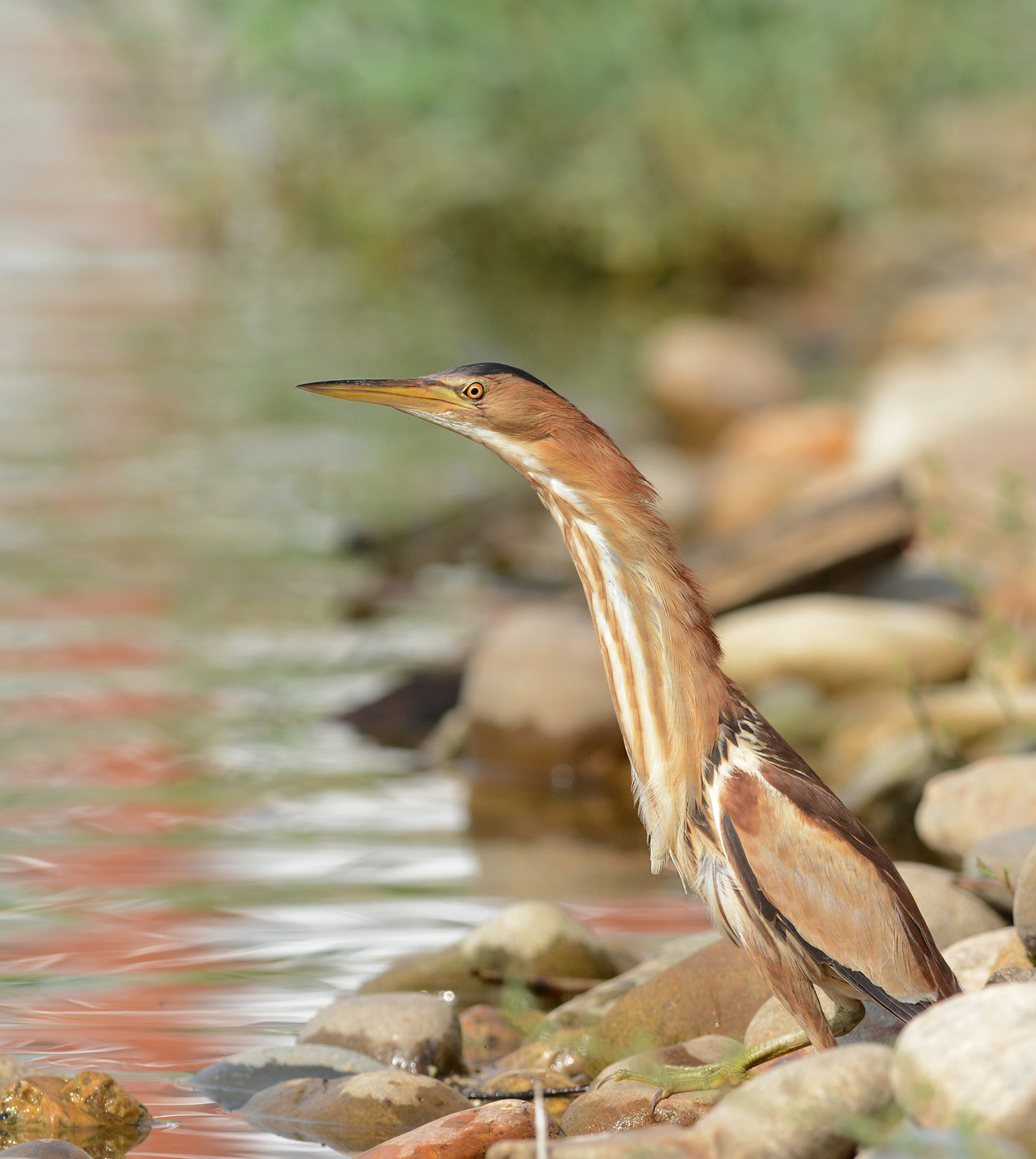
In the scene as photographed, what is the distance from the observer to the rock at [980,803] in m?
4.34

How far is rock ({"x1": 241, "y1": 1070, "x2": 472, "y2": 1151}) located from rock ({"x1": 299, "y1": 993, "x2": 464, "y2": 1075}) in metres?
0.23

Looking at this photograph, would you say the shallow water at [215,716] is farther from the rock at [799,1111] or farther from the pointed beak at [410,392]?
the pointed beak at [410,392]

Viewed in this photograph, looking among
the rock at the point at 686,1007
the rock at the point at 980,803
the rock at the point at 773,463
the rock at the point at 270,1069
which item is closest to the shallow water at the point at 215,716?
the rock at the point at 270,1069

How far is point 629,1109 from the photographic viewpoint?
330cm

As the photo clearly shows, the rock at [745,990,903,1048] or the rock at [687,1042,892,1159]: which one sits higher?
the rock at [745,990,903,1048]

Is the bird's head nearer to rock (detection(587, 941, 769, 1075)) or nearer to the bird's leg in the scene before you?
the bird's leg

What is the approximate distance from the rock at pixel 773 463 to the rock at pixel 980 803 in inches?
221

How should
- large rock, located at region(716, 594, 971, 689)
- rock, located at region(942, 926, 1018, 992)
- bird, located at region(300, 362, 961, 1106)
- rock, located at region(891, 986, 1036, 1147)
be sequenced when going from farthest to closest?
large rock, located at region(716, 594, 971, 689), rock, located at region(942, 926, 1018, 992), bird, located at region(300, 362, 961, 1106), rock, located at region(891, 986, 1036, 1147)

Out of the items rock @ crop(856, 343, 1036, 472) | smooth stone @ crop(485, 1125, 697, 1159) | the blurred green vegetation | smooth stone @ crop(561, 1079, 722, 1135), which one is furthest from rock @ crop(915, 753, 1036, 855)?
the blurred green vegetation

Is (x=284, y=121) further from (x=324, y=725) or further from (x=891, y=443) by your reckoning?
(x=324, y=725)

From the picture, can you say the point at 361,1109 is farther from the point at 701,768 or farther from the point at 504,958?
the point at 701,768

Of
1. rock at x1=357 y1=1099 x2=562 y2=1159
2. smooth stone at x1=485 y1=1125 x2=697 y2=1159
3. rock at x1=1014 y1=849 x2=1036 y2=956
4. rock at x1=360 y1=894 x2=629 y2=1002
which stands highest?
rock at x1=360 y1=894 x2=629 y2=1002

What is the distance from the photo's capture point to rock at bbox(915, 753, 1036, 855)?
4344 millimetres

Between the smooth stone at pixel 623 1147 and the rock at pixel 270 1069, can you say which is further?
the rock at pixel 270 1069
